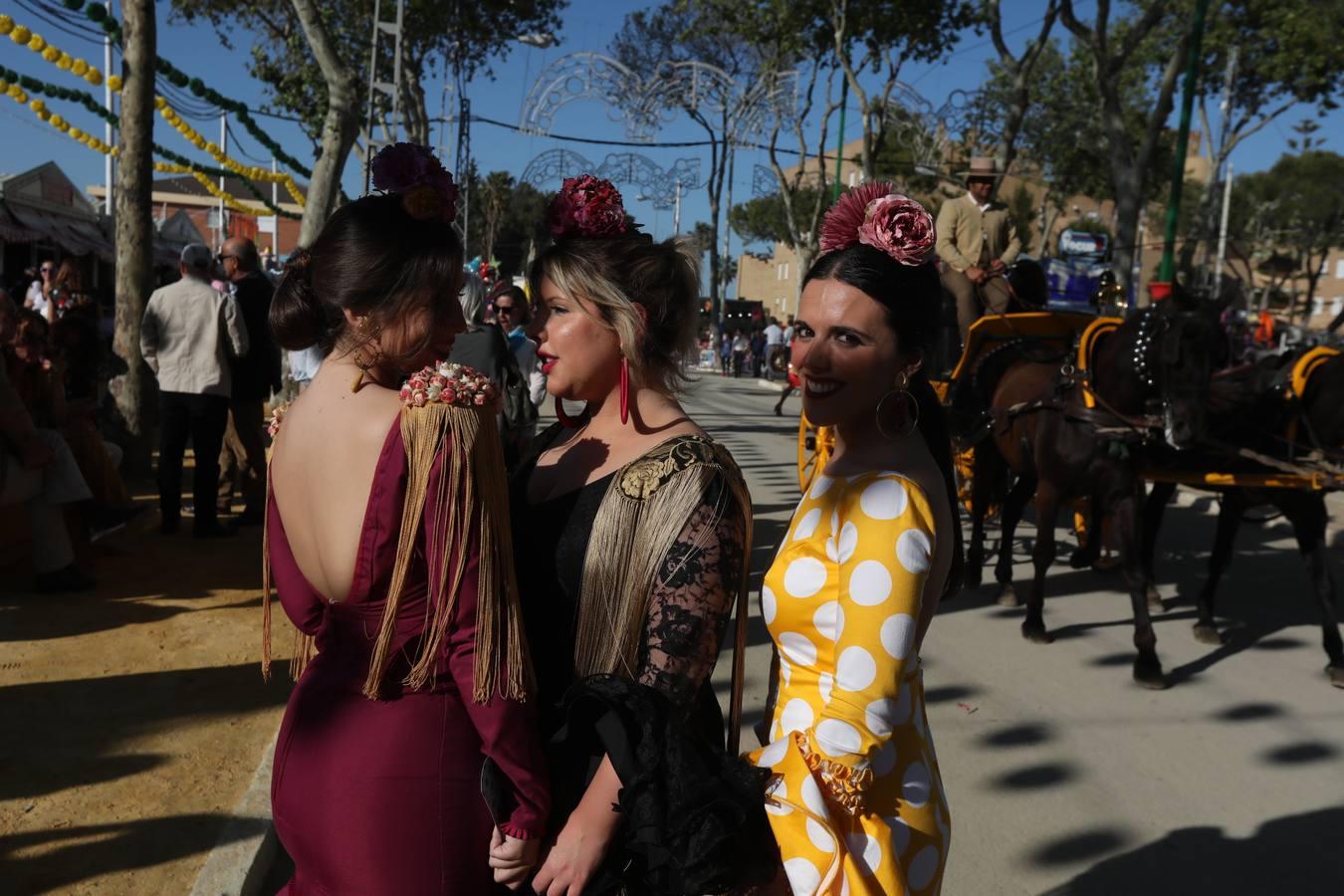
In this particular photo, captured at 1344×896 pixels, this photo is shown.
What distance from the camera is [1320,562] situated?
19.2 ft

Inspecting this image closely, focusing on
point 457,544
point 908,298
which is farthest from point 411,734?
point 908,298

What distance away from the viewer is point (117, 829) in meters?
3.31

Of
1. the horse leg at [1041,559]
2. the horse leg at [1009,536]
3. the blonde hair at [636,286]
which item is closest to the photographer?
the blonde hair at [636,286]

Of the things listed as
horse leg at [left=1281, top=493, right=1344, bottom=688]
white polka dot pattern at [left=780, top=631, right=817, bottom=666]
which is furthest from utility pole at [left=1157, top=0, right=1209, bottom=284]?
Answer: white polka dot pattern at [left=780, top=631, right=817, bottom=666]

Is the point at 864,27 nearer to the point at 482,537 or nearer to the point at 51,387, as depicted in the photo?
the point at 51,387

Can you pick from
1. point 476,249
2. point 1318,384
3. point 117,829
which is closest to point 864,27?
point 1318,384

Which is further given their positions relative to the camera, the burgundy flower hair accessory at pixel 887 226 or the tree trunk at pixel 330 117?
the tree trunk at pixel 330 117

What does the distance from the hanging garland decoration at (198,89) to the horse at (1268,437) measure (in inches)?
350

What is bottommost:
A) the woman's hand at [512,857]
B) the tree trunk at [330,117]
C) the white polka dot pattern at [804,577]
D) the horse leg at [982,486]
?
the horse leg at [982,486]

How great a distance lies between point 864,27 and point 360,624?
75.6 feet

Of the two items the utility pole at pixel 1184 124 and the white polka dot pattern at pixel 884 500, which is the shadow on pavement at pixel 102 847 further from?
the utility pole at pixel 1184 124

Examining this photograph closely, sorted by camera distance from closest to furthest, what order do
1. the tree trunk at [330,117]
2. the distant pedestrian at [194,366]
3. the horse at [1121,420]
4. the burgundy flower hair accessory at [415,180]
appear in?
the burgundy flower hair accessory at [415,180] < the horse at [1121,420] < the distant pedestrian at [194,366] < the tree trunk at [330,117]

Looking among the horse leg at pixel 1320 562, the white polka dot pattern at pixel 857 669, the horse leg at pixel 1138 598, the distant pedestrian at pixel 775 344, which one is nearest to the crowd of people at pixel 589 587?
the white polka dot pattern at pixel 857 669

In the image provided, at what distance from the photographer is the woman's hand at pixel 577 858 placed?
1523mm
